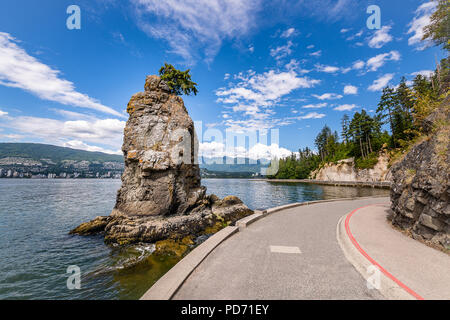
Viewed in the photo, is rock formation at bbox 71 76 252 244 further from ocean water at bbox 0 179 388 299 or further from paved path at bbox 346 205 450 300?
paved path at bbox 346 205 450 300

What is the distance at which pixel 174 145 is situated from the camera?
56.7 ft

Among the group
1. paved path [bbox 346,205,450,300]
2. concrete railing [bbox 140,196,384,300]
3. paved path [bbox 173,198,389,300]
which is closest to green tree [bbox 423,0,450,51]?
paved path [bbox 346,205,450,300]

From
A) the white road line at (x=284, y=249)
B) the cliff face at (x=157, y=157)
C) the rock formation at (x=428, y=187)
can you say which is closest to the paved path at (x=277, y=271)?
the white road line at (x=284, y=249)

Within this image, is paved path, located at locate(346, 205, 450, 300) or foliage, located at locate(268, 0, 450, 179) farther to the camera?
foliage, located at locate(268, 0, 450, 179)

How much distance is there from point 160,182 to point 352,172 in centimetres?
6520

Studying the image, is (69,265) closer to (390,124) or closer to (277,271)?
(277,271)

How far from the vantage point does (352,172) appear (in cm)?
5897

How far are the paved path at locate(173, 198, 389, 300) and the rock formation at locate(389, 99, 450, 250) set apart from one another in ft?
10.4

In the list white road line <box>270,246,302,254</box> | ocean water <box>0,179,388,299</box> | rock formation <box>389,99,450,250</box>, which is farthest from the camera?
ocean water <box>0,179,388,299</box>

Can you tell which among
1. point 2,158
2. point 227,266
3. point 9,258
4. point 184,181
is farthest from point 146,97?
point 2,158

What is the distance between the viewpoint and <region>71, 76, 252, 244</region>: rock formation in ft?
47.4

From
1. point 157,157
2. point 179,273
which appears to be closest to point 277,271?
point 179,273

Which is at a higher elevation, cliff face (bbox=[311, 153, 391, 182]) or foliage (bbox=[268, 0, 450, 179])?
foliage (bbox=[268, 0, 450, 179])

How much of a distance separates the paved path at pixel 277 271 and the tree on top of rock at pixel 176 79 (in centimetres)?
1896
